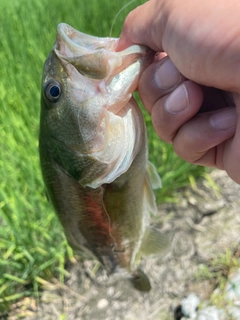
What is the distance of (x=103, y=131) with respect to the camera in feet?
3.63

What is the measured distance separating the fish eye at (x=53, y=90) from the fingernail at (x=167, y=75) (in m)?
0.26

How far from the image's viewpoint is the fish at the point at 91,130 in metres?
1.04

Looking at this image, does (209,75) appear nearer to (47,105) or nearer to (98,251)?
(47,105)

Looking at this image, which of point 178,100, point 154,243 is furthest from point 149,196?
point 178,100

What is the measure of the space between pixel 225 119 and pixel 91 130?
1.16 ft

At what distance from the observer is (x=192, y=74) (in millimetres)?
1020

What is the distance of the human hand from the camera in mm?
906

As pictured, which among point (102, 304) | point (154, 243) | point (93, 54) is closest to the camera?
point (93, 54)

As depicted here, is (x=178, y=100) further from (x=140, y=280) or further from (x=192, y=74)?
(x=140, y=280)

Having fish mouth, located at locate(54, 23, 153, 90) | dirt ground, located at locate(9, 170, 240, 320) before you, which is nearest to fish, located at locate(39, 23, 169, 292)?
fish mouth, located at locate(54, 23, 153, 90)

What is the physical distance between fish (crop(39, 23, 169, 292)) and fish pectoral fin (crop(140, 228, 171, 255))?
1.10 feet

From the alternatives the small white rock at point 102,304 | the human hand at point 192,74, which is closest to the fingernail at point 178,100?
the human hand at point 192,74

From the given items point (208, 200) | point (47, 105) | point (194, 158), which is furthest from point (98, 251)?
point (208, 200)

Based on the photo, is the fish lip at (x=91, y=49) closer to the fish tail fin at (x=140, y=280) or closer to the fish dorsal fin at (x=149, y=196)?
the fish dorsal fin at (x=149, y=196)
